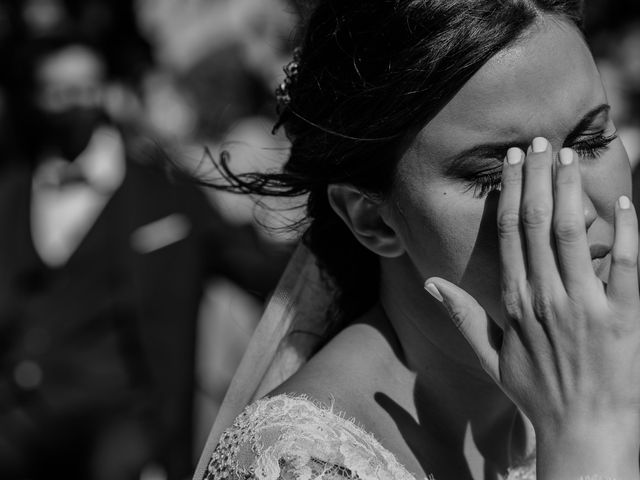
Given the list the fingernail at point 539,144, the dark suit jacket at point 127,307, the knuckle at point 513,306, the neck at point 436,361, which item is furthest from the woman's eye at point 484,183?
the dark suit jacket at point 127,307

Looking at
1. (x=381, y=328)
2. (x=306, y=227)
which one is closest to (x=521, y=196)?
(x=381, y=328)

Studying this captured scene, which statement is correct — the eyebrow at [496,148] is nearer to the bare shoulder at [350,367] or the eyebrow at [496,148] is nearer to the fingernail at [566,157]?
the fingernail at [566,157]

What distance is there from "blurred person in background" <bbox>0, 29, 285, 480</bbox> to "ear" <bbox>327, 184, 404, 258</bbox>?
2.26 metres

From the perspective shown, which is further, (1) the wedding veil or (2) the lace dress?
(1) the wedding veil

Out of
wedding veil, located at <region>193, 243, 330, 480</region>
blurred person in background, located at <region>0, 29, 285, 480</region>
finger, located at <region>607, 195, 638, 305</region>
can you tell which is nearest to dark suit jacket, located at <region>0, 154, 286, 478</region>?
blurred person in background, located at <region>0, 29, 285, 480</region>

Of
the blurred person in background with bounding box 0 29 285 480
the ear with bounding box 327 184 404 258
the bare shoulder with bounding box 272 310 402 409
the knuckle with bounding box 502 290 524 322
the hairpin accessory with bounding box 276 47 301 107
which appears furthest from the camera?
the blurred person in background with bounding box 0 29 285 480

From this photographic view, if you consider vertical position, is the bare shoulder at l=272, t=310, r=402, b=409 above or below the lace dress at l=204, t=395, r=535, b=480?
below

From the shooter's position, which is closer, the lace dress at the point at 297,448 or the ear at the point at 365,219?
the lace dress at the point at 297,448

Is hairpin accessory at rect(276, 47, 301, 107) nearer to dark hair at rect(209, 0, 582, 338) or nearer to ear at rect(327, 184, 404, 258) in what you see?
dark hair at rect(209, 0, 582, 338)

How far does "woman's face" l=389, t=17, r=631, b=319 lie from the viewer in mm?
1870

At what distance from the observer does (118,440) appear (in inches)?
176

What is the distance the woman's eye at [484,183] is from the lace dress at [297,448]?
54cm

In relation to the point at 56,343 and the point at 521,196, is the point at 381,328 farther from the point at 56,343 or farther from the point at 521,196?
the point at 56,343

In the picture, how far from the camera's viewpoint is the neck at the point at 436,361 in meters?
2.20
